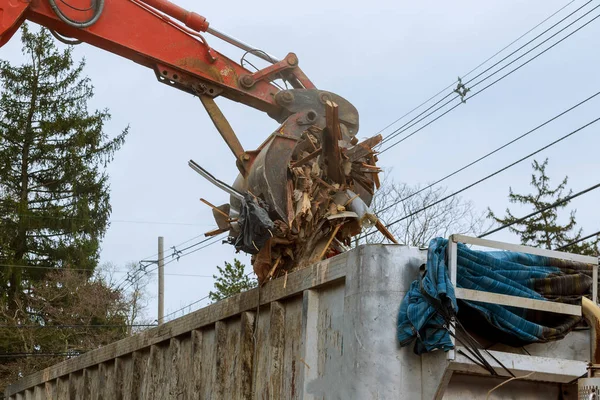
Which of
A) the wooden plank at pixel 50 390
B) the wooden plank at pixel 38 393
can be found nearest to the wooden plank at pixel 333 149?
the wooden plank at pixel 50 390

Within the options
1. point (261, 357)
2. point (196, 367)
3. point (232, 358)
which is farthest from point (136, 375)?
point (261, 357)

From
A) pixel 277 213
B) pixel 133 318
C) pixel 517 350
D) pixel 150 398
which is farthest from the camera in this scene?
pixel 133 318

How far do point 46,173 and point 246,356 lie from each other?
26471 mm

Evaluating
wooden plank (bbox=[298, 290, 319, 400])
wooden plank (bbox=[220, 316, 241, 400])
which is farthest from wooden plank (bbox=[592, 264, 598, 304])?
wooden plank (bbox=[220, 316, 241, 400])

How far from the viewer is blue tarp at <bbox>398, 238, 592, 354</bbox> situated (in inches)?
245

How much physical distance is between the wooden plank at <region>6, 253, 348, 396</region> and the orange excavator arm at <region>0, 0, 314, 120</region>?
239 centimetres

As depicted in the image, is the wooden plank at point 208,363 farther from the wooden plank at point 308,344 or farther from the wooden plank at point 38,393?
the wooden plank at point 38,393

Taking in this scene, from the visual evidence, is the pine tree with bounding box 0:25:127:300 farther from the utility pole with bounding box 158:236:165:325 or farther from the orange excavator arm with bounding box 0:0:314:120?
the orange excavator arm with bounding box 0:0:314:120

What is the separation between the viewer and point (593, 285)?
280 inches

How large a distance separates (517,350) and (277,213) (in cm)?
258

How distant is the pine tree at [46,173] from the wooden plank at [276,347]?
25.2m

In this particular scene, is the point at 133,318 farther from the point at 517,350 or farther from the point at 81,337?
the point at 517,350

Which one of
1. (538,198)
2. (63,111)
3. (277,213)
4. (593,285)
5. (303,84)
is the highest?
(63,111)

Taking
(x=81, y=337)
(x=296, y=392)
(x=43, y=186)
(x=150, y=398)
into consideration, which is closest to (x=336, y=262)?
(x=296, y=392)
